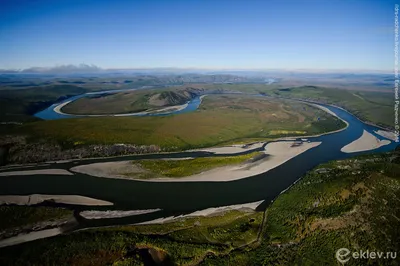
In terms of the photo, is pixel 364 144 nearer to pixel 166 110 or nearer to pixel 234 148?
pixel 234 148

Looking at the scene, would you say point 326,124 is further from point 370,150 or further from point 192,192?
point 192,192

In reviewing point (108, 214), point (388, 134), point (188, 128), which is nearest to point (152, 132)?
point (188, 128)

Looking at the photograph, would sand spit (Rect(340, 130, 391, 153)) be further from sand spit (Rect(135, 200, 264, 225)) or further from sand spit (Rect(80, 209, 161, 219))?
sand spit (Rect(80, 209, 161, 219))

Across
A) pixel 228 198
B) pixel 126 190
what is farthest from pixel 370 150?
pixel 126 190

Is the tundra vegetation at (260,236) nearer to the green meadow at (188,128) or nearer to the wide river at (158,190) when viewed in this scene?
the wide river at (158,190)

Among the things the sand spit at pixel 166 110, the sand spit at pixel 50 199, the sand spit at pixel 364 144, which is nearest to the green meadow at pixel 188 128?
the sand spit at pixel 364 144

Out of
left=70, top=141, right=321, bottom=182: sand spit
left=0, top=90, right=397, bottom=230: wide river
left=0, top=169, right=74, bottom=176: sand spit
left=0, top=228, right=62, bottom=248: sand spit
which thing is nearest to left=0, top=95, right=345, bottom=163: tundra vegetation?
left=0, top=169, right=74, bottom=176: sand spit

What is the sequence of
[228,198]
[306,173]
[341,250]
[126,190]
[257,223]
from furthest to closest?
[306,173], [126,190], [228,198], [257,223], [341,250]

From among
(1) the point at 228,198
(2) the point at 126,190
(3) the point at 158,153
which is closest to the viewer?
(1) the point at 228,198
